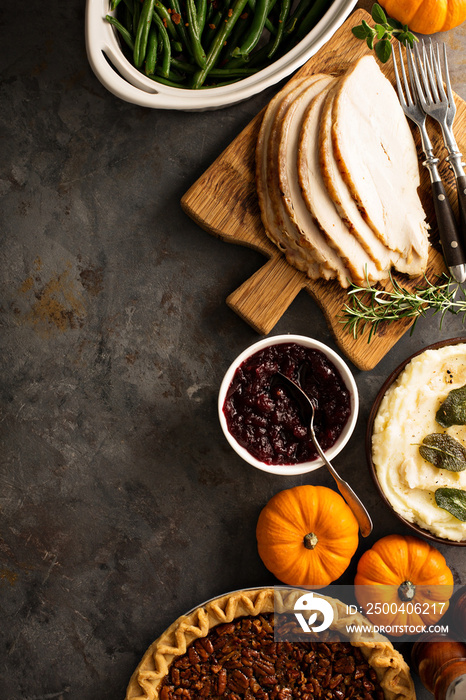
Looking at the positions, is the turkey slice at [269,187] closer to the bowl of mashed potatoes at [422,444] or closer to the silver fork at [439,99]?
the silver fork at [439,99]

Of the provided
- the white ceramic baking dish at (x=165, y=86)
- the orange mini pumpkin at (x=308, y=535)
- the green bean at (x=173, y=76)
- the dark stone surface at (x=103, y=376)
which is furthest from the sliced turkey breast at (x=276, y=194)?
the orange mini pumpkin at (x=308, y=535)

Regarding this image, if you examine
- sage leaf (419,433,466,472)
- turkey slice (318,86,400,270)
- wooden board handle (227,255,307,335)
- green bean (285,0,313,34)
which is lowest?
sage leaf (419,433,466,472)

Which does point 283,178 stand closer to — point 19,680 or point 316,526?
point 316,526

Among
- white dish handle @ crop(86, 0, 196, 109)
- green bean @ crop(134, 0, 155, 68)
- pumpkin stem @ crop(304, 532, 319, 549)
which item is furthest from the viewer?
pumpkin stem @ crop(304, 532, 319, 549)

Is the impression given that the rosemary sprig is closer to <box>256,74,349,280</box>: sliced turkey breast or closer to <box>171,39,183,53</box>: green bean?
<box>256,74,349,280</box>: sliced turkey breast

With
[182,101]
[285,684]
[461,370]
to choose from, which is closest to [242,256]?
[182,101]

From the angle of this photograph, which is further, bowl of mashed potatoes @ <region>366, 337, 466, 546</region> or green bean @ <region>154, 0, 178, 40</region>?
bowl of mashed potatoes @ <region>366, 337, 466, 546</region>

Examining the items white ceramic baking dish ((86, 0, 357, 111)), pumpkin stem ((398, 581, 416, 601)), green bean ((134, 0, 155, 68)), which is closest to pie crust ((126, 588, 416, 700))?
pumpkin stem ((398, 581, 416, 601))
